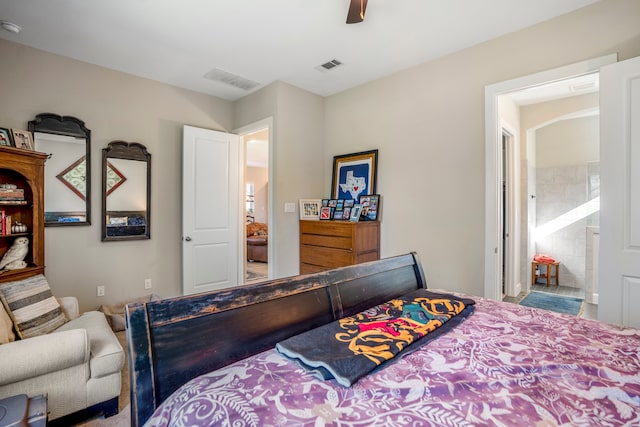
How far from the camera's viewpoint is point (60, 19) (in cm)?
243

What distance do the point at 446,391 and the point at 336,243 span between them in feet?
7.96

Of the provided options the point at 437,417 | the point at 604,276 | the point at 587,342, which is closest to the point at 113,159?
the point at 437,417

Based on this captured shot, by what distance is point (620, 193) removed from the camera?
2010 millimetres

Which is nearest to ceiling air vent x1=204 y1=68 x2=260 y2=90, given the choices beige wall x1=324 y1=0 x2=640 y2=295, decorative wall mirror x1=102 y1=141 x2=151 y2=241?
decorative wall mirror x1=102 y1=141 x2=151 y2=241

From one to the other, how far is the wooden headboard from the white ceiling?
2055mm

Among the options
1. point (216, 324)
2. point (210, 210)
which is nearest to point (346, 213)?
point (210, 210)

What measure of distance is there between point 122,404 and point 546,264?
17.9 feet

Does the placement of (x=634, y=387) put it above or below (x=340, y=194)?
below

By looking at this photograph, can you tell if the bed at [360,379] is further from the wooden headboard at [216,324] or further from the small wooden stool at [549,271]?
the small wooden stool at [549,271]

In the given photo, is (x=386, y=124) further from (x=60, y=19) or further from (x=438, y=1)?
(x=60, y=19)

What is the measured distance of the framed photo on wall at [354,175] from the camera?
3.56m

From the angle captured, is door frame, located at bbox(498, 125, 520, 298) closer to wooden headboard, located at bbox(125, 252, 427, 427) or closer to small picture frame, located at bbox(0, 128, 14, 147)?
wooden headboard, located at bbox(125, 252, 427, 427)

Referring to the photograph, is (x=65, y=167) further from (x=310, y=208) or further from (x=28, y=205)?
(x=310, y=208)

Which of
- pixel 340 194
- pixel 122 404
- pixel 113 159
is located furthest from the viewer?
pixel 340 194
